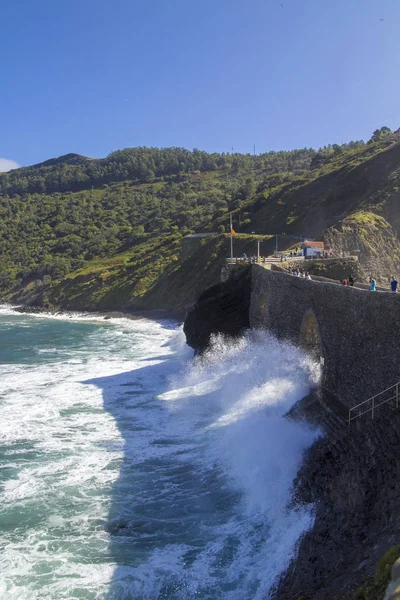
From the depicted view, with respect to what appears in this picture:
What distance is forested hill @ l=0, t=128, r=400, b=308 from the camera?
54.9m

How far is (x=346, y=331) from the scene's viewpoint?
589 inches

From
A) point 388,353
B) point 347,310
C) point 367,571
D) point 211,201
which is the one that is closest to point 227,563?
point 367,571

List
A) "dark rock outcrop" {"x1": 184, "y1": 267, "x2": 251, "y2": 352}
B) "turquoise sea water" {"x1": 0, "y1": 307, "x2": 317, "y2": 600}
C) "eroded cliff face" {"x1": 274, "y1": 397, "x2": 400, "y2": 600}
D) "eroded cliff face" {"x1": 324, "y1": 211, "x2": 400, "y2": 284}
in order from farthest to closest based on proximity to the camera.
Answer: "eroded cliff face" {"x1": 324, "y1": 211, "x2": 400, "y2": 284}
"dark rock outcrop" {"x1": 184, "y1": 267, "x2": 251, "y2": 352}
"turquoise sea water" {"x1": 0, "y1": 307, "x2": 317, "y2": 600}
"eroded cliff face" {"x1": 274, "y1": 397, "x2": 400, "y2": 600}

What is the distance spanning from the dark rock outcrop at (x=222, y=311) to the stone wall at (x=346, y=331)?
646 centimetres

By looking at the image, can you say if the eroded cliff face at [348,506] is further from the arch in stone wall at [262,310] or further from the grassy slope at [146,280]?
the grassy slope at [146,280]

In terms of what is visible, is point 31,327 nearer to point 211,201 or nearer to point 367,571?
point 367,571

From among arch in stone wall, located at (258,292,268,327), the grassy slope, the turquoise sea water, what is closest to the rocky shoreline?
the turquoise sea water

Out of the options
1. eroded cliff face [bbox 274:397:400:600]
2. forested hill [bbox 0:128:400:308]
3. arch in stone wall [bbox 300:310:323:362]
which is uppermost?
forested hill [bbox 0:128:400:308]

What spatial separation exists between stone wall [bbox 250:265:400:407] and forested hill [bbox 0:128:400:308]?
2702 cm

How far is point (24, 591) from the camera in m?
10.6

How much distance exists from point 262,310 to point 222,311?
185 inches

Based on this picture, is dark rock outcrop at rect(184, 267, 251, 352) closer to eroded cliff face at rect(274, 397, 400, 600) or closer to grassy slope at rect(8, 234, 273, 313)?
eroded cliff face at rect(274, 397, 400, 600)

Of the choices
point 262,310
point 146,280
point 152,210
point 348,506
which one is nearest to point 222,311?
point 262,310

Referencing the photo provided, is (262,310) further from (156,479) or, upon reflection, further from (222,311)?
(156,479)
